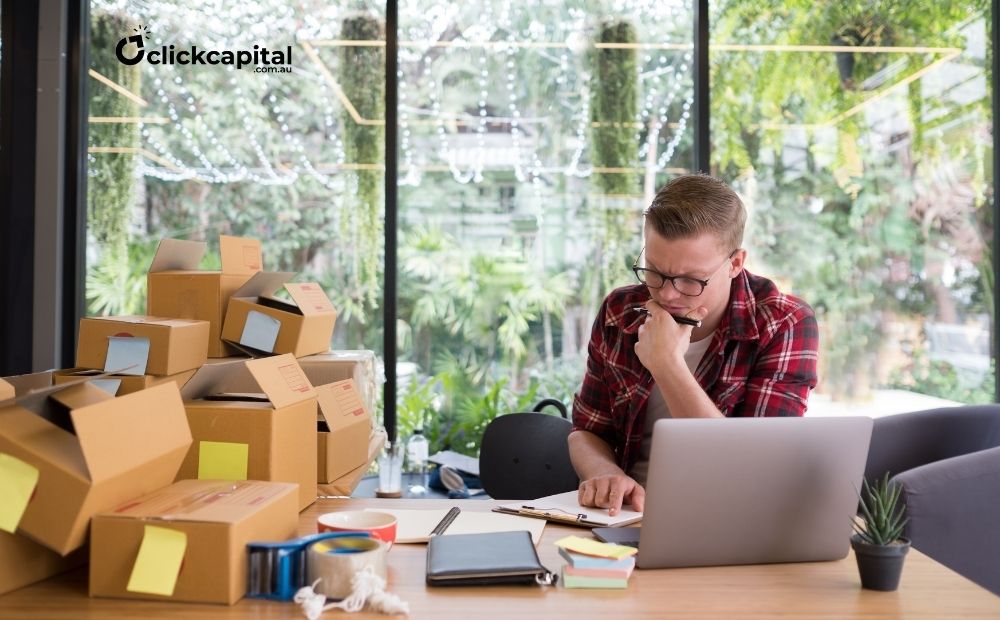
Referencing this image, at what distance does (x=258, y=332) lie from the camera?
230 cm

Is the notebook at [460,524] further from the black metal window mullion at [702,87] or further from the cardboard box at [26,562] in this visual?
the black metal window mullion at [702,87]

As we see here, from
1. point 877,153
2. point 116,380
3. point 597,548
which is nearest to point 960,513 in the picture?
point 597,548

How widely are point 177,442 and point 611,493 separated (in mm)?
798

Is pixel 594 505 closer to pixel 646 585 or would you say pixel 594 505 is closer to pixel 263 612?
pixel 646 585

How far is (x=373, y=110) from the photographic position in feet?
11.9

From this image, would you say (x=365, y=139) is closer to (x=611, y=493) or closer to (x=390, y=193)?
(x=390, y=193)

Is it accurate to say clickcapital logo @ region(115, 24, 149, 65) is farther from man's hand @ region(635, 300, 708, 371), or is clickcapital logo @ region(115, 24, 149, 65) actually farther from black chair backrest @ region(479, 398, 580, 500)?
man's hand @ region(635, 300, 708, 371)

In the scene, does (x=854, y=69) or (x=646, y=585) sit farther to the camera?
(x=854, y=69)

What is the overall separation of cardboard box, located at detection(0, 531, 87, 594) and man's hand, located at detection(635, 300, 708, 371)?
118cm

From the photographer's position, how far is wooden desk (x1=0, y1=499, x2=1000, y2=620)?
113 cm

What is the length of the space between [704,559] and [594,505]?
36cm

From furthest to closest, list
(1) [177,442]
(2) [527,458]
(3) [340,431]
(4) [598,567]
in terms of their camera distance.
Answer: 1. (2) [527,458]
2. (3) [340,431]
3. (1) [177,442]
4. (4) [598,567]

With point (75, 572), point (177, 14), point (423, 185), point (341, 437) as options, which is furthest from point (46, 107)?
point (75, 572)

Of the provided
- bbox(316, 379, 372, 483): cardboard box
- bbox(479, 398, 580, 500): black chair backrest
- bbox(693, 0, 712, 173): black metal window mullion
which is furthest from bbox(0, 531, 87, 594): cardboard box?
bbox(693, 0, 712, 173): black metal window mullion
